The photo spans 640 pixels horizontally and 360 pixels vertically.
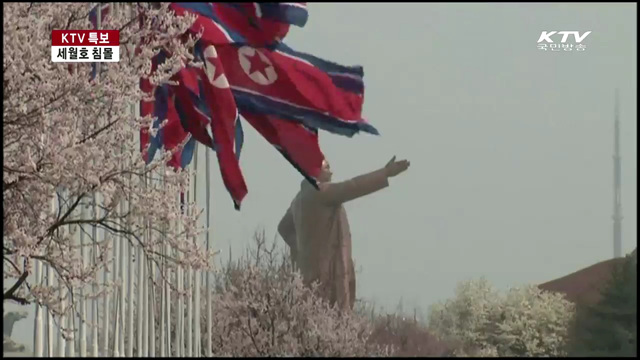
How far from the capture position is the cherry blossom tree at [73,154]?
34.4 feet

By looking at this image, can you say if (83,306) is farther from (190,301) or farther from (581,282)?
(581,282)

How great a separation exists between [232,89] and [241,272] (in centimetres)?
1136

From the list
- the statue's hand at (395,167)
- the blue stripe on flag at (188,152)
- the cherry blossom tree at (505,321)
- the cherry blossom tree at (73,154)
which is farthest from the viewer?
the cherry blossom tree at (505,321)

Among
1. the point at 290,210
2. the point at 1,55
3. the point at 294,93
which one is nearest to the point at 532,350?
the point at 290,210

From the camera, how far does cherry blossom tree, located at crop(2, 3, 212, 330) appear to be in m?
10.5

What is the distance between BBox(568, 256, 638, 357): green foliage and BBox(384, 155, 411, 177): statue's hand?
6680 millimetres

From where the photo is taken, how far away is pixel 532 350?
86.1ft

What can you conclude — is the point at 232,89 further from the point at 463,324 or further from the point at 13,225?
the point at 463,324

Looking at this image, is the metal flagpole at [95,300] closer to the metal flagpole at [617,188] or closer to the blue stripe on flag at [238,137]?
the blue stripe on flag at [238,137]

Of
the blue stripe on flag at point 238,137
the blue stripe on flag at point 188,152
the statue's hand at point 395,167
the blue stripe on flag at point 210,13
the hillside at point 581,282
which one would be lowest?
the hillside at point 581,282

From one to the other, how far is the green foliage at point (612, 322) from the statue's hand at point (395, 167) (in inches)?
263

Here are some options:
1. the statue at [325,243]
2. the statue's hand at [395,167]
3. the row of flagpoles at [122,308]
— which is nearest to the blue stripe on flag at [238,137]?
the row of flagpoles at [122,308]

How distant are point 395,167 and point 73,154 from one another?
10.7m

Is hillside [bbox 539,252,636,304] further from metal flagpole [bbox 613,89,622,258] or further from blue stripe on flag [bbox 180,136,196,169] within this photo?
blue stripe on flag [bbox 180,136,196,169]
